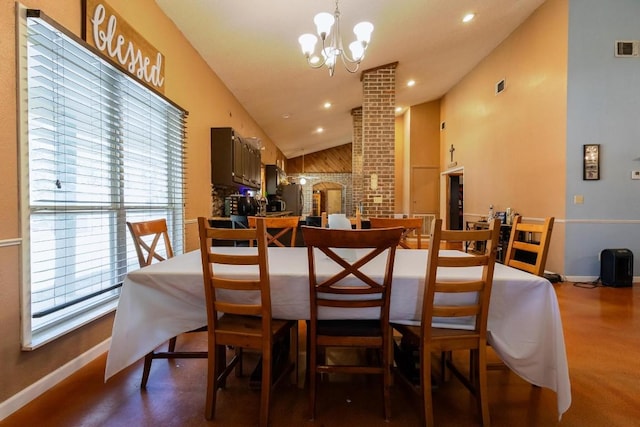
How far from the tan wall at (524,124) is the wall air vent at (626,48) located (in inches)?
27.0

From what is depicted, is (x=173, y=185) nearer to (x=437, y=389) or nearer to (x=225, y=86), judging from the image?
(x=225, y=86)

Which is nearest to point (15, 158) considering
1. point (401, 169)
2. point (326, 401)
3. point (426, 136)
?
point (326, 401)

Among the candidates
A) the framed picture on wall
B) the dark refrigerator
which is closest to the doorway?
the dark refrigerator

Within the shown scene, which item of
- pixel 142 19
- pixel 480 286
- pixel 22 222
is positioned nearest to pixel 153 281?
pixel 22 222

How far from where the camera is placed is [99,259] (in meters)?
2.29

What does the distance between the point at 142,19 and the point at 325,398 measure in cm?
317

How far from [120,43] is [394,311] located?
265 centimetres

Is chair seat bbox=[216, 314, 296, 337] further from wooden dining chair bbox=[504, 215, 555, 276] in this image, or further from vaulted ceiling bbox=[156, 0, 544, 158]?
vaulted ceiling bbox=[156, 0, 544, 158]

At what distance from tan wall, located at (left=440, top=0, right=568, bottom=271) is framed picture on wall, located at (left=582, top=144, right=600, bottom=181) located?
0.84 ft

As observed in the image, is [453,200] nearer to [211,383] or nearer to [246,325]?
[246,325]

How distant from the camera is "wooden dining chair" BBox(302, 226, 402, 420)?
A: 137cm

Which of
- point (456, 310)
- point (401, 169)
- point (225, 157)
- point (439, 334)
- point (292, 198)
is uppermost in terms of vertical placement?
point (401, 169)

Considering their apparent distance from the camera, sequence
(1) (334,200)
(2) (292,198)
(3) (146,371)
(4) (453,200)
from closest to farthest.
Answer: (3) (146,371), (4) (453,200), (2) (292,198), (1) (334,200)

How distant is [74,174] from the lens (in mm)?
2045
